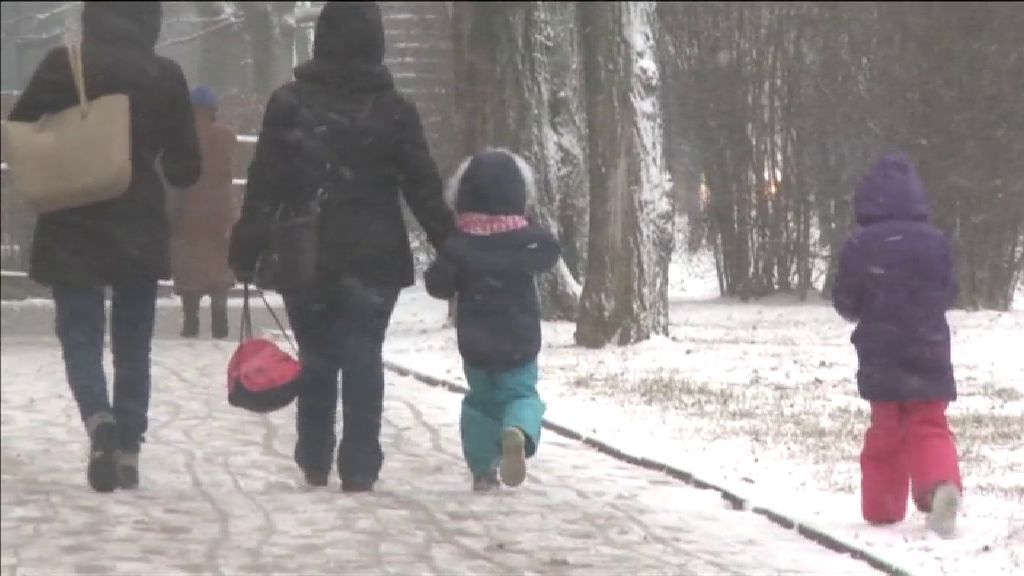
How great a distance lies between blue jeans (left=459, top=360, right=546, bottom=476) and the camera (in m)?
6.46

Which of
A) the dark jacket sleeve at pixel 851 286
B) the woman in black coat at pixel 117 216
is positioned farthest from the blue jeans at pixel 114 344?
the dark jacket sleeve at pixel 851 286

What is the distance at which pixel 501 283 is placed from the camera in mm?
6418

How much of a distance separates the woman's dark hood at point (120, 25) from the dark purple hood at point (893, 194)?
2.15 metres

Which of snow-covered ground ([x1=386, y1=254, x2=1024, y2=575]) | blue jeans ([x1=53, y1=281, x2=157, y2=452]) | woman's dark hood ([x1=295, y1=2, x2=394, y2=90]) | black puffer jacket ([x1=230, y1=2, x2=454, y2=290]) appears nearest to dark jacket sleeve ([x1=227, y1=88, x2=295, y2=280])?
black puffer jacket ([x1=230, y1=2, x2=454, y2=290])

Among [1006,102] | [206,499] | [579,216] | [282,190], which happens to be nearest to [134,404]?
[206,499]

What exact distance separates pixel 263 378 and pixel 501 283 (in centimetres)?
76

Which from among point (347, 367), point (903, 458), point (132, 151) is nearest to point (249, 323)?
point (347, 367)

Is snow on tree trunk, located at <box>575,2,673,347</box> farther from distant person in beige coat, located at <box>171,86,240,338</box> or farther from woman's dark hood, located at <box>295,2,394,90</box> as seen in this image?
woman's dark hood, located at <box>295,2,394,90</box>

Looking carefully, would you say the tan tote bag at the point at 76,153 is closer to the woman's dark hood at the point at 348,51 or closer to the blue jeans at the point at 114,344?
the blue jeans at the point at 114,344

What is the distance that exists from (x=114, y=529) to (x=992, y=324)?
2614 millimetres

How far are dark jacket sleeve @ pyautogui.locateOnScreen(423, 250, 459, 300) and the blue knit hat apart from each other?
1.16 metres

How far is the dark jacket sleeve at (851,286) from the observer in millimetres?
5707

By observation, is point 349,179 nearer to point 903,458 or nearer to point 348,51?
point 348,51

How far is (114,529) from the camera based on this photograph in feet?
19.5
